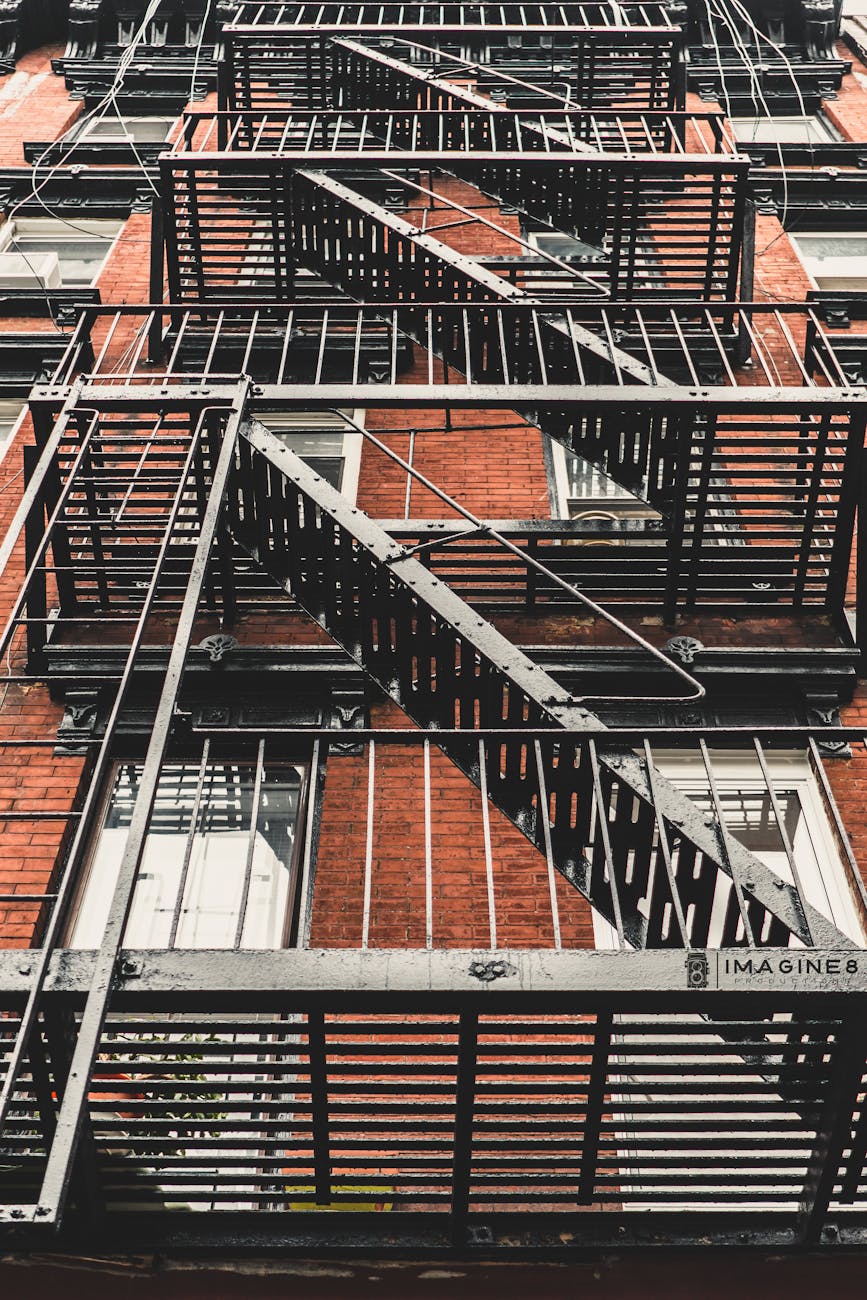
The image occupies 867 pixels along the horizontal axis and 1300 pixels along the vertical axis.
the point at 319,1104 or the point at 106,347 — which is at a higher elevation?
the point at 106,347

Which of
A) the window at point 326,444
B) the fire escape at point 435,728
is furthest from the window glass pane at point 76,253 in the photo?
the window at point 326,444

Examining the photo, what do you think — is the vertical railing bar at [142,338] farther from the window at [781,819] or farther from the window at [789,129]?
the window at [789,129]

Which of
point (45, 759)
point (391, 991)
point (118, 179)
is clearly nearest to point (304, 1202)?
point (391, 991)

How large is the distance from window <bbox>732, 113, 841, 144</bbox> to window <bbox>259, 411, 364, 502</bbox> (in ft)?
28.3

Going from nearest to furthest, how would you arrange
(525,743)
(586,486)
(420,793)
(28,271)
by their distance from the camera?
(525,743), (420,793), (586,486), (28,271)

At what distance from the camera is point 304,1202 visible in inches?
209

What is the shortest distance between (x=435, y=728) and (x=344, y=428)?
12.2ft

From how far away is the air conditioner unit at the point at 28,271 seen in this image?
1198cm

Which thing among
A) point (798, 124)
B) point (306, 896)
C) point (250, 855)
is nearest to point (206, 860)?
point (306, 896)

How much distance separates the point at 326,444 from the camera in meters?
10.4

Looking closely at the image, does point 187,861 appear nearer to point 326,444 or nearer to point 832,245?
point 326,444

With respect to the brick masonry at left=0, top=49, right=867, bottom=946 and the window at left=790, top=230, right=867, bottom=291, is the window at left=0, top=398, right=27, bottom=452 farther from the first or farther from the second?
the window at left=790, top=230, right=867, bottom=291

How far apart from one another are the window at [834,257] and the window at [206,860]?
911 centimetres

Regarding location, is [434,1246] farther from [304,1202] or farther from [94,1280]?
[94,1280]
